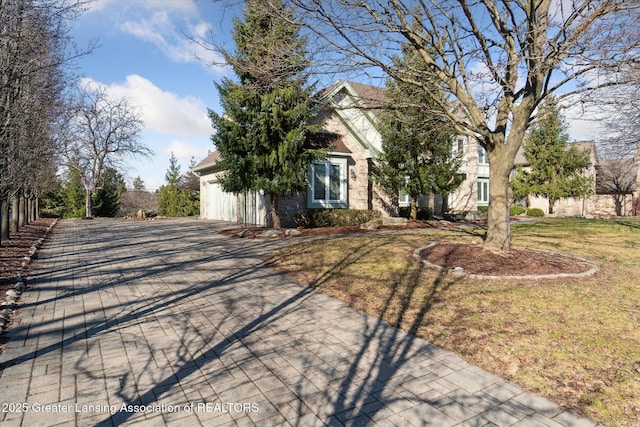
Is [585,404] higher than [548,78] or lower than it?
lower

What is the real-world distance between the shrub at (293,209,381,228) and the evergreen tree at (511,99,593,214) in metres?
16.9

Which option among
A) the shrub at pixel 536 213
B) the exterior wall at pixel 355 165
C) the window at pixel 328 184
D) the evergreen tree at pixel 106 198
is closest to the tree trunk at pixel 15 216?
the window at pixel 328 184

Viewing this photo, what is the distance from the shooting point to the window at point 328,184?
1766 cm

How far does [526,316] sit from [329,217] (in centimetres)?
1246

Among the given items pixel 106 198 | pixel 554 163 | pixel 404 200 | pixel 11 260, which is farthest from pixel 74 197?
pixel 554 163

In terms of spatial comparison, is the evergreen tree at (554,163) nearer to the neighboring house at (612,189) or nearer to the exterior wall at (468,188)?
the exterior wall at (468,188)

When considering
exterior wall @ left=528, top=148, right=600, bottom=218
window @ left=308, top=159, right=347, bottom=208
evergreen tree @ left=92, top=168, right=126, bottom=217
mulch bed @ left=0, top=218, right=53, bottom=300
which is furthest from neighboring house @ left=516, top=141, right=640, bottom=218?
evergreen tree @ left=92, top=168, right=126, bottom=217

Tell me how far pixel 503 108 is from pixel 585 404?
7510mm

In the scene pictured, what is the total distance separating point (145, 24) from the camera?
10.0 metres

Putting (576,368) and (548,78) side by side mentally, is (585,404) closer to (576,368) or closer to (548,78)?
(576,368)

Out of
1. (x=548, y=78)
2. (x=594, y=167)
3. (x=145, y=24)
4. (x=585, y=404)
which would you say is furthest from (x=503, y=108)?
(x=594, y=167)

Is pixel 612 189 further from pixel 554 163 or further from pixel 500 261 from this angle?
pixel 500 261

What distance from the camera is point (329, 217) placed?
56.6ft

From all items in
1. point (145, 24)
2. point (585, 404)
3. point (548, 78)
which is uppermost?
point (145, 24)
